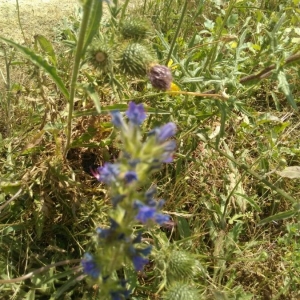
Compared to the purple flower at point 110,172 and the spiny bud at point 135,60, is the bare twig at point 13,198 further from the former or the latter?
the purple flower at point 110,172

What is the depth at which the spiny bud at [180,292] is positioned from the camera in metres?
2.23

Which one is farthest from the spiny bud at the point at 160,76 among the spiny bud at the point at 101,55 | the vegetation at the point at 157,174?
the spiny bud at the point at 101,55

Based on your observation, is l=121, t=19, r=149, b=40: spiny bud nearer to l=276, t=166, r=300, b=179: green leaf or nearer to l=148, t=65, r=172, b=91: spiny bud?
l=148, t=65, r=172, b=91: spiny bud

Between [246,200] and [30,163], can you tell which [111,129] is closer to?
[30,163]

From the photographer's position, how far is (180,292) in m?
2.25

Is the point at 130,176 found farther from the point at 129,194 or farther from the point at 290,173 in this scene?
the point at 290,173

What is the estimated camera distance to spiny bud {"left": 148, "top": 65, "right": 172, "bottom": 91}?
96.4 inches

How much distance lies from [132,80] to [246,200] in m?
1.18

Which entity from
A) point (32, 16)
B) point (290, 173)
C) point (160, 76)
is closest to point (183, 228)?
point (290, 173)

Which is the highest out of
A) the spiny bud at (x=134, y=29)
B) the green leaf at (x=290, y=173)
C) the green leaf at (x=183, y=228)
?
the spiny bud at (x=134, y=29)

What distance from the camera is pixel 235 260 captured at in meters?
2.78

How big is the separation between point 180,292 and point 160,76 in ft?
3.60

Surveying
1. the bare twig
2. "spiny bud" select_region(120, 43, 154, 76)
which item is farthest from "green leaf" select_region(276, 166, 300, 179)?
the bare twig

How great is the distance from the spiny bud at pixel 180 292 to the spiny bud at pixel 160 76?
3.36 ft
